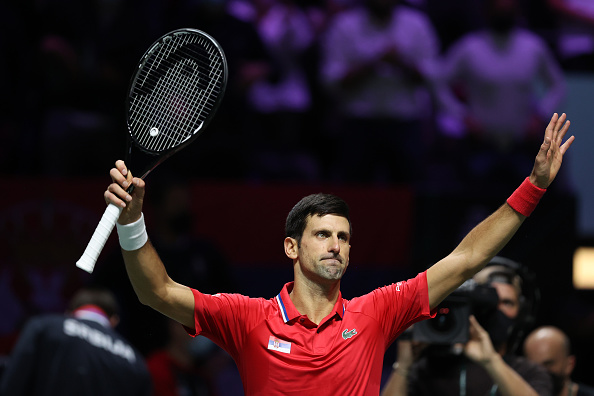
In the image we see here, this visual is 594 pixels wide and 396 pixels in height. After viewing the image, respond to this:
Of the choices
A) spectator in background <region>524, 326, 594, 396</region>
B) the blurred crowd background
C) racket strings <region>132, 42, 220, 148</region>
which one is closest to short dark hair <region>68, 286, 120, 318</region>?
the blurred crowd background

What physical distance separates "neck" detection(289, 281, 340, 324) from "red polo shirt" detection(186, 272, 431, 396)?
37 millimetres

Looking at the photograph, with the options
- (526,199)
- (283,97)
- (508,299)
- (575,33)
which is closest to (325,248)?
(526,199)

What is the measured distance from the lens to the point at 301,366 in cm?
412

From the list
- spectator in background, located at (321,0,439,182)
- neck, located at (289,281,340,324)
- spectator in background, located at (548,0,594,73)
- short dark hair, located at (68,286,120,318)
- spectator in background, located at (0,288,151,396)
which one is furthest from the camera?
spectator in background, located at (548,0,594,73)

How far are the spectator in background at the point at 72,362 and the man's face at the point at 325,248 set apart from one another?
7.41ft

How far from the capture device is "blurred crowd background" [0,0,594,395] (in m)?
7.78

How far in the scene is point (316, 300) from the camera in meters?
4.30

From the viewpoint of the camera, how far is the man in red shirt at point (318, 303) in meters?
4.08

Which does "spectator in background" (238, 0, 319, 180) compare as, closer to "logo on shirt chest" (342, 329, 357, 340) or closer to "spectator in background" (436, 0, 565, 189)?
"spectator in background" (436, 0, 565, 189)

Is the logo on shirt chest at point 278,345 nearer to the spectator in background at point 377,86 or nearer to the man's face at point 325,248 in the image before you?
the man's face at point 325,248

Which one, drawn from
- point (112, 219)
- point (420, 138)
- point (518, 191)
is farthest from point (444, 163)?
point (112, 219)

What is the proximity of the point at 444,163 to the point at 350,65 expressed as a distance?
1.33m

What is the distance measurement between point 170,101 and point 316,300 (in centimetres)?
119

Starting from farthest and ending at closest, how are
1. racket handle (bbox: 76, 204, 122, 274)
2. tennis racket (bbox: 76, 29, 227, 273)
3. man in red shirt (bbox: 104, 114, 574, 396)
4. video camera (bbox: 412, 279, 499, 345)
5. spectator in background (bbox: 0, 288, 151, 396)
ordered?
spectator in background (bbox: 0, 288, 151, 396), video camera (bbox: 412, 279, 499, 345), tennis racket (bbox: 76, 29, 227, 273), man in red shirt (bbox: 104, 114, 574, 396), racket handle (bbox: 76, 204, 122, 274)
